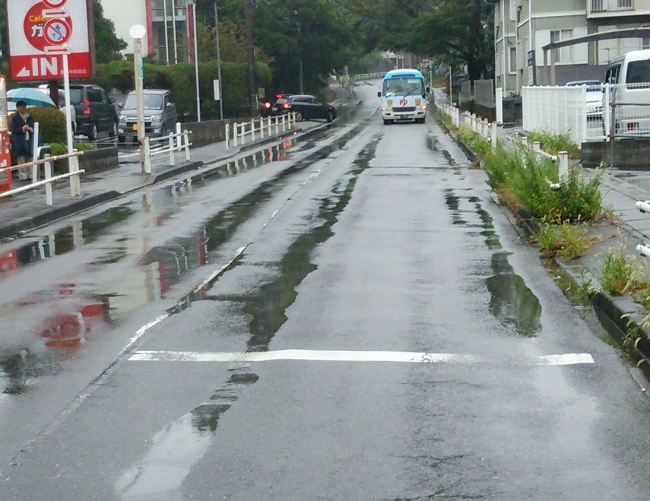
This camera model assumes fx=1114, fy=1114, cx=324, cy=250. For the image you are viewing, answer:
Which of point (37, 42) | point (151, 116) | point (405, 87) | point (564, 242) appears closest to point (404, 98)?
point (405, 87)

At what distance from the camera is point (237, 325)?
940 cm

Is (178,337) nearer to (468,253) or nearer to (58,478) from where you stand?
(58,478)

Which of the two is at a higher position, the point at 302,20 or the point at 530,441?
the point at 302,20

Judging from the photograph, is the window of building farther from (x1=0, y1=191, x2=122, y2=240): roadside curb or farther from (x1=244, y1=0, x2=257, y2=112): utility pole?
(x1=0, y1=191, x2=122, y2=240): roadside curb

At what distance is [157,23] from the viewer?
84375mm

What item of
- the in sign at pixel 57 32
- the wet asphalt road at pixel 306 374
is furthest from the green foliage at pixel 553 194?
the in sign at pixel 57 32

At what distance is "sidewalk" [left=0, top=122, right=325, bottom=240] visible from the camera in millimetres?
17475

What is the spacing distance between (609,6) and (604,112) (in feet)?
117

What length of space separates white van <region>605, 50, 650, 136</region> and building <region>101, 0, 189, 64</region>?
51.1 metres

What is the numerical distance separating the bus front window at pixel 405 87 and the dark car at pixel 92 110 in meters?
20.6

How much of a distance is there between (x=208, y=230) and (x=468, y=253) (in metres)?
4.39

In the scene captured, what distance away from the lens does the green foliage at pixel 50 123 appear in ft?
Result: 89.3

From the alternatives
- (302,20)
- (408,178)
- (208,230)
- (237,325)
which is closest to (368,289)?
(237,325)

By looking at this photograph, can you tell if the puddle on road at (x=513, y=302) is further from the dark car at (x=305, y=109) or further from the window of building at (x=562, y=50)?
the dark car at (x=305, y=109)
